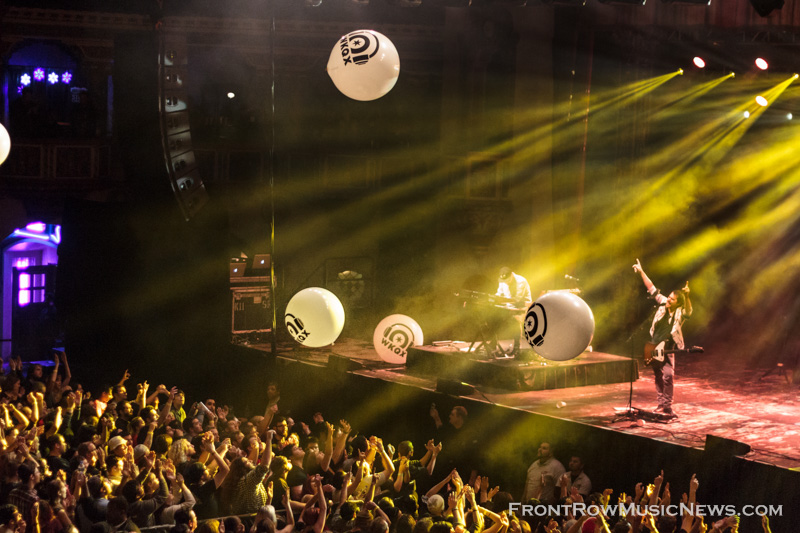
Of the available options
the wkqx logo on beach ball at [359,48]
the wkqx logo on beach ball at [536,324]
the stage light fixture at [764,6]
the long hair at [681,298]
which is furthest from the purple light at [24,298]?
the stage light fixture at [764,6]

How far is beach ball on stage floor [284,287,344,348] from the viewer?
372 inches

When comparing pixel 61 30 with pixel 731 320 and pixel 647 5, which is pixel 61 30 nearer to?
pixel 647 5

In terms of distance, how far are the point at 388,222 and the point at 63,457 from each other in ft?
35.7


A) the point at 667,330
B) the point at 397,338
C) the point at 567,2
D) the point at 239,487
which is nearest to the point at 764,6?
the point at 567,2

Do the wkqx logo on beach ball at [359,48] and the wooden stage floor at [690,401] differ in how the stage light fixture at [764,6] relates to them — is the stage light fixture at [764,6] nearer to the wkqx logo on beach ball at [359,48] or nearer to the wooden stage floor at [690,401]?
the wkqx logo on beach ball at [359,48]

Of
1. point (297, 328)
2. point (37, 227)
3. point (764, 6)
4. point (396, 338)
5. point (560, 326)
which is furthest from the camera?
point (37, 227)

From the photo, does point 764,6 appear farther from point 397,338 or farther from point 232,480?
point 232,480

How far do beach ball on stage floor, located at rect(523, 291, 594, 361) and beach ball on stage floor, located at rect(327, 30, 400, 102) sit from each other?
267 centimetres

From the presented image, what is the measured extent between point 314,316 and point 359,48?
299cm

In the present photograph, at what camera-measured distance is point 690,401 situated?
10.6m

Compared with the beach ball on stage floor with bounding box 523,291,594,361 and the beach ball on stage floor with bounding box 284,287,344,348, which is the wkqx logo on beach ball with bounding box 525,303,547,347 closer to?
the beach ball on stage floor with bounding box 523,291,594,361

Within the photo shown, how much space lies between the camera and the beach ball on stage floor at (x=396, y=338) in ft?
39.9

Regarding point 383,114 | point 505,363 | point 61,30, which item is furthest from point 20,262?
point 505,363

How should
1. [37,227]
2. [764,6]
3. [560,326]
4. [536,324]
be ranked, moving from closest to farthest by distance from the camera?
1. [560,326]
2. [536,324]
3. [764,6]
4. [37,227]
